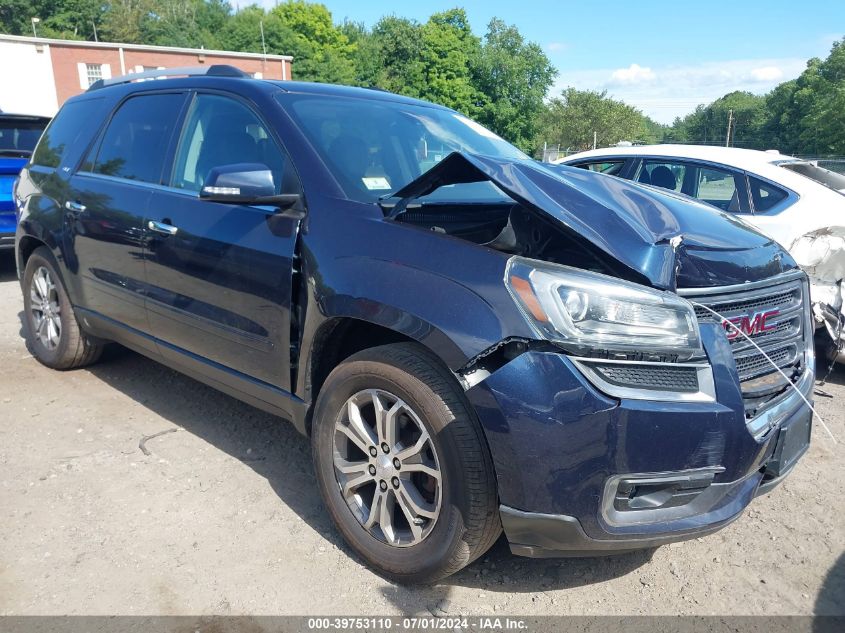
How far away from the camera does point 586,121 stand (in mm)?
64438

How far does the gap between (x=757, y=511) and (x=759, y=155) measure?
3948 millimetres

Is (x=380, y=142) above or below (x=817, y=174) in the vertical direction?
above

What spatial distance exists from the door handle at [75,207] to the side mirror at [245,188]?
168 cm

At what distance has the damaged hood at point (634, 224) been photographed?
222 centimetres

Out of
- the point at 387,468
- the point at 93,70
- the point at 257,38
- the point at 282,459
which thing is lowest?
the point at 282,459

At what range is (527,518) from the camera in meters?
2.12

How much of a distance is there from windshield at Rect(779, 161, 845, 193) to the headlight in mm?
4410

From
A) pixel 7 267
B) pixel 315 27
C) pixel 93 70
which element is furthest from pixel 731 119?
pixel 7 267

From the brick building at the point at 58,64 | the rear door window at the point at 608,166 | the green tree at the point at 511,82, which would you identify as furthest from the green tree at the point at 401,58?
the rear door window at the point at 608,166

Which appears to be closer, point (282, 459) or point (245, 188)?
point (245, 188)

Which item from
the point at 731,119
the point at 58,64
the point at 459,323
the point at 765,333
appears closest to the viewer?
the point at 459,323

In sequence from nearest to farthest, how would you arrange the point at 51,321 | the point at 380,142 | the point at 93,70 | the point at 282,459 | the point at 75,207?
the point at 380,142 < the point at 282,459 < the point at 75,207 < the point at 51,321 < the point at 93,70

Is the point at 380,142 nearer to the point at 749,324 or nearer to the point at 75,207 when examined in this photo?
the point at 749,324

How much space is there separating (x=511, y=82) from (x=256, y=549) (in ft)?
223
